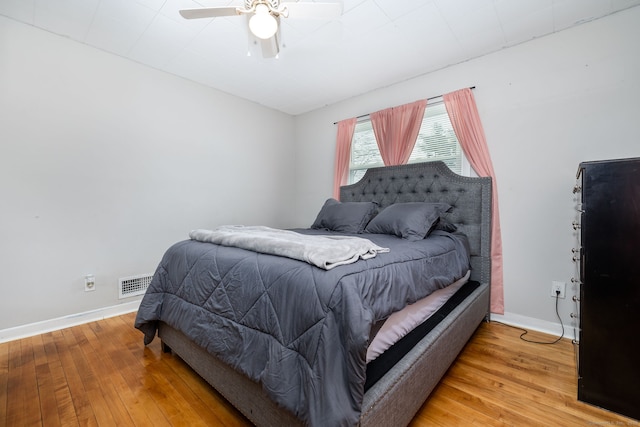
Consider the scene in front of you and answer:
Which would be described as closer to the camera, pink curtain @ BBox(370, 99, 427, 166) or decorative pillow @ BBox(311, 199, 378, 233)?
Result: decorative pillow @ BBox(311, 199, 378, 233)

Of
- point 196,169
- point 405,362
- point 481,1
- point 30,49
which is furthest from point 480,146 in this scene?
point 30,49

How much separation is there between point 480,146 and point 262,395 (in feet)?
8.64

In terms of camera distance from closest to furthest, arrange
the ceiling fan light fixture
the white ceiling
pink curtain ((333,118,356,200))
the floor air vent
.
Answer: the ceiling fan light fixture
the white ceiling
the floor air vent
pink curtain ((333,118,356,200))

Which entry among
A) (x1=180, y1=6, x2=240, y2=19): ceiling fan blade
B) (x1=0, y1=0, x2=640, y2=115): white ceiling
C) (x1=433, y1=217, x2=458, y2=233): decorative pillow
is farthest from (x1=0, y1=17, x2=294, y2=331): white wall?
(x1=433, y1=217, x2=458, y2=233): decorative pillow

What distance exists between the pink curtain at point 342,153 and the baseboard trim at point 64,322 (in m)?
2.65

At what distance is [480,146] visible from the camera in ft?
8.28

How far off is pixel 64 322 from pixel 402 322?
2.79 m

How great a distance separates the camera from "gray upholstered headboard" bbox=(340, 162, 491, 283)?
243 centimetres

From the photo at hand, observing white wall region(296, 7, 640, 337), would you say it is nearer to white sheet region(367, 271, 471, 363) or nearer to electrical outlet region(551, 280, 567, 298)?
electrical outlet region(551, 280, 567, 298)

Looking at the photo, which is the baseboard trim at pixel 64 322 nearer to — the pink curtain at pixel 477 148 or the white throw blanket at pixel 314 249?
the white throw blanket at pixel 314 249

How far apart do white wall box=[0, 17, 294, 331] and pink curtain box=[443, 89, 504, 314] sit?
263 centimetres

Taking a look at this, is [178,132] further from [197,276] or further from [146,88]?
[197,276]

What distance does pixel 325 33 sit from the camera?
7.36 feet

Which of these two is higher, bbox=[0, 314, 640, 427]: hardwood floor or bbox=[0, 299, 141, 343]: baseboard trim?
bbox=[0, 299, 141, 343]: baseboard trim
